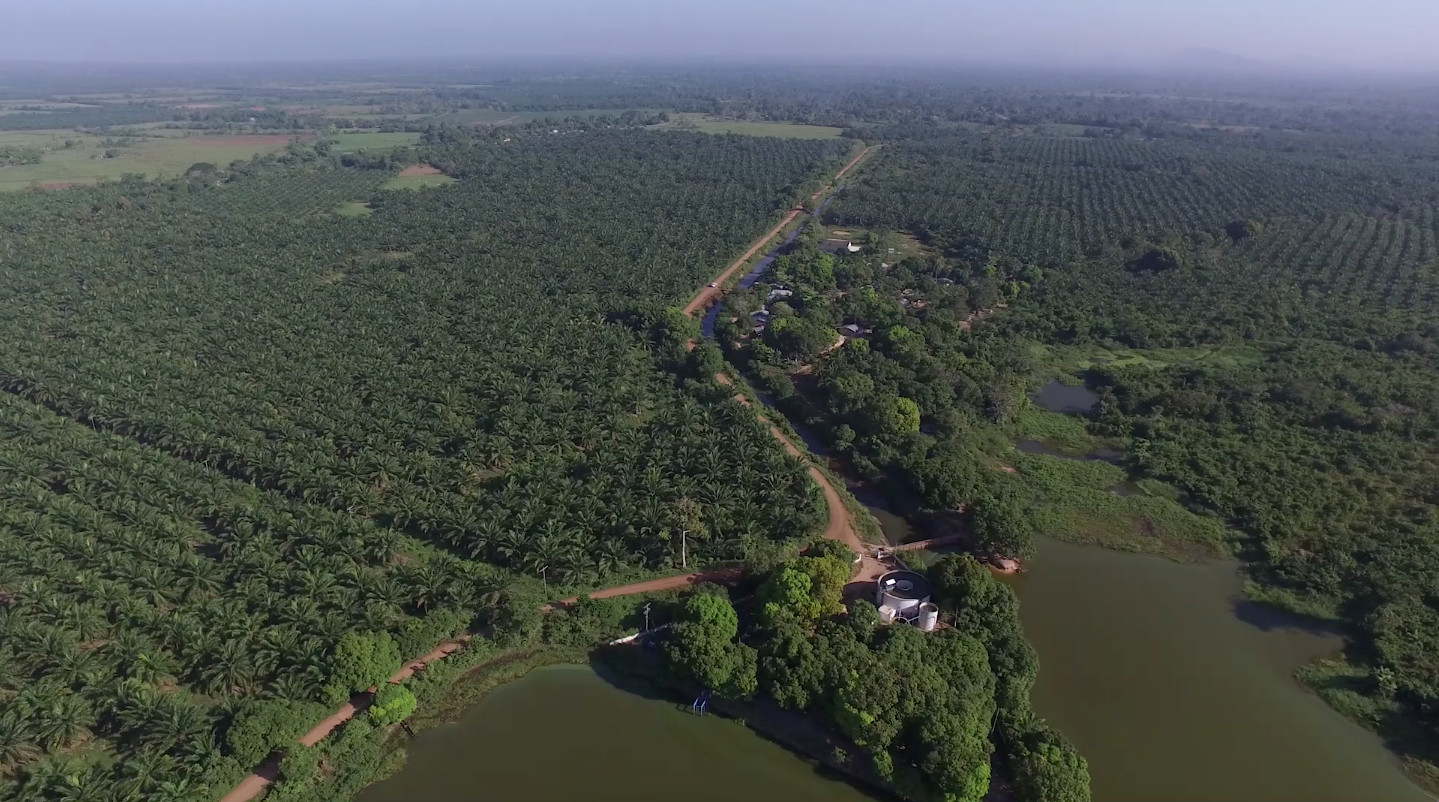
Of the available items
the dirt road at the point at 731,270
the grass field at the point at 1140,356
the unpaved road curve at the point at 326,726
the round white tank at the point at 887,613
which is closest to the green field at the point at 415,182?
the dirt road at the point at 731,270

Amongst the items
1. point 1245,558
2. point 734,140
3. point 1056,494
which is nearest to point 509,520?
point 1056,494

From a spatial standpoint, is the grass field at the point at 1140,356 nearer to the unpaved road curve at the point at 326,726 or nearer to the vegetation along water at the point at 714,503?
the vegetation along water at the point at 714,503

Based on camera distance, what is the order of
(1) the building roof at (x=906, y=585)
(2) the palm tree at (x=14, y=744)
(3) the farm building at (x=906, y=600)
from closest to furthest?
(2) the palm tree at (x=14, y=744), (3) the farm building at (x=906, y=600), (1) the building roof at (x=906, y=585)

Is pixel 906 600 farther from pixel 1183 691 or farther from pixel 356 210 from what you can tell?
pixel 356 210

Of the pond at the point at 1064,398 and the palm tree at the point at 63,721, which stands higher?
the palm tree at the point at 63,721


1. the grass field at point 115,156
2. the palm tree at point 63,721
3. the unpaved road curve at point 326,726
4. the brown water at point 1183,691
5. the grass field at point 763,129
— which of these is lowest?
the brown water at point 1183,691

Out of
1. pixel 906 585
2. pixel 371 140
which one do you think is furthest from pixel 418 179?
pixel 906 585

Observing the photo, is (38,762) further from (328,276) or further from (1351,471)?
(1351,471)
